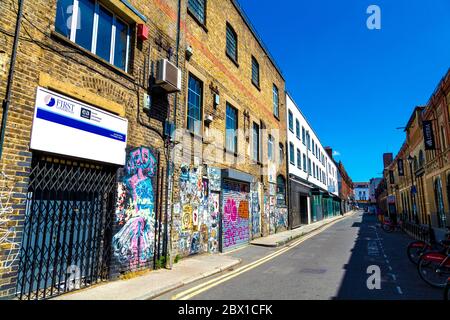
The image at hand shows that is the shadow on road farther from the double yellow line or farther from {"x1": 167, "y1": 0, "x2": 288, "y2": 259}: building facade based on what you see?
{"x1": 167, "y1": 0, "x2": 288, "y2": 259}: building facade

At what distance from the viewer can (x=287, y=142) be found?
24.0 meters

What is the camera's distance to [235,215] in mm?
13680

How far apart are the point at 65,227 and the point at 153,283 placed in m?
2.27

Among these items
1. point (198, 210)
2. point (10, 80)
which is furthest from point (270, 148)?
point (10, 80)

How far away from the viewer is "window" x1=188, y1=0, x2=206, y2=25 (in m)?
11.5

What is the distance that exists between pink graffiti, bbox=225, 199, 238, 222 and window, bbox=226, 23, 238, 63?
276 inches

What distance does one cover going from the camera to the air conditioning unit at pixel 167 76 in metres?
8.66

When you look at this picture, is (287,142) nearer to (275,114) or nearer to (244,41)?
(275,114)

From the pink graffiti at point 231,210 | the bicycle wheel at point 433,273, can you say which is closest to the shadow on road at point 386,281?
the bicycle wheel at point 433,273

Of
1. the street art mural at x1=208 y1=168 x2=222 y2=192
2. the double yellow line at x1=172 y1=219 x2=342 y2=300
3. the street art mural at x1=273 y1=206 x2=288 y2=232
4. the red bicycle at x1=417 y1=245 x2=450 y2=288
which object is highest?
the street art mural at x1=208 y1=168 x2=222 y2=192

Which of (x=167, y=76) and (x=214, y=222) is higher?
(x=167, y=76)

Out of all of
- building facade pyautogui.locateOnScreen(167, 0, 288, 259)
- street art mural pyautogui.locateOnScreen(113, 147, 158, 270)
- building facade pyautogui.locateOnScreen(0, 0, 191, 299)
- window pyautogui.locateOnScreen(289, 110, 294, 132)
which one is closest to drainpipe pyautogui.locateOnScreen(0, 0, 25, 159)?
building facade pyautogui.locateOnScreen(0, 0, 191, 299)

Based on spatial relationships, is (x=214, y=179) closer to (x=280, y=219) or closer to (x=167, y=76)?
(x=167, y=76)
